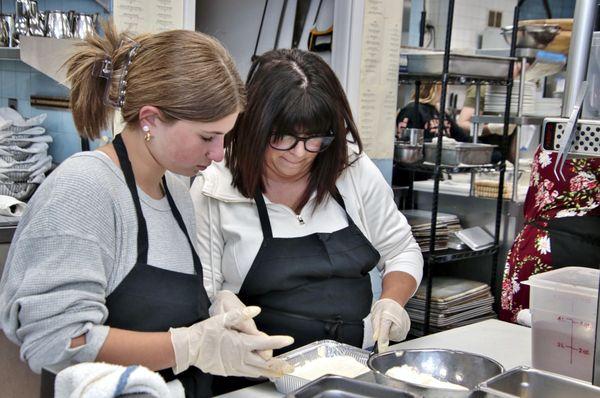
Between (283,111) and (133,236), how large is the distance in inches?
28.7

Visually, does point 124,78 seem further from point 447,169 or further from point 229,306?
point 447,169

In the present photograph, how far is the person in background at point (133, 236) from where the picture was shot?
4.83 ft

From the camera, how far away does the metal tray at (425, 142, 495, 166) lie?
3.96 meters

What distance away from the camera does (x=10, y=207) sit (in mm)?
3123

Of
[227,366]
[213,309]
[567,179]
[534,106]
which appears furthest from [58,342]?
[534,106]

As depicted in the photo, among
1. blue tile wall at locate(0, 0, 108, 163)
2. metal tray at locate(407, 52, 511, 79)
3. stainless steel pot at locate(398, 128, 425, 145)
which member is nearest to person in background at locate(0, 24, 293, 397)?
blue tile wall at locate(0, 0, 108, 163)

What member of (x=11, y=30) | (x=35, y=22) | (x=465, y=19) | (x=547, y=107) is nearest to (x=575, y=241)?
(x=547, y=107)

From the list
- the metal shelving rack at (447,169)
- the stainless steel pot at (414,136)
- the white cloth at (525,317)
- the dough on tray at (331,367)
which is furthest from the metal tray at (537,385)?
the stainless steel pot at (414,136)

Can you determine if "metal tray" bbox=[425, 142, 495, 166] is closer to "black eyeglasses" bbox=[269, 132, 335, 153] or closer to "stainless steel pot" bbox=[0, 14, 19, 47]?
"black eyeglasses" bbox=[269, 132, 335, 153]

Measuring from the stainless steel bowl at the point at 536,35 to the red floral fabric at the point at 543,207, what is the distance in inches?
46.9

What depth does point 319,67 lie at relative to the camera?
7.52 feet

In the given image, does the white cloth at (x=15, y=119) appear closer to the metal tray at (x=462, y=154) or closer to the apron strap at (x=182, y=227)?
the apron strap at (x=182, y=227)

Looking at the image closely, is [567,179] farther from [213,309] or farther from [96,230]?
[96,230]

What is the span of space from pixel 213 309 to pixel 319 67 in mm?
866
